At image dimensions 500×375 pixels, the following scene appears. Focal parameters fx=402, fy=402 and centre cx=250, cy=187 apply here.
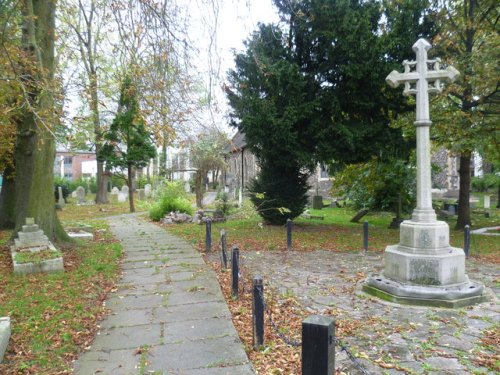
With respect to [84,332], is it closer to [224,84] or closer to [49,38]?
[224,84]

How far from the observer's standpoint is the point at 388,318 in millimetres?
5254

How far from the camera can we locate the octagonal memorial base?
5867 mm

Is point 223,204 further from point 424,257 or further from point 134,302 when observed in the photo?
point 424,257

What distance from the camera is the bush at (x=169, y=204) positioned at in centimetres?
1731

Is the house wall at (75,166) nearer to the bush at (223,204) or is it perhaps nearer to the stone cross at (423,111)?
the bush at (223,204)

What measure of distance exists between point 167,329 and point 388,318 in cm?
283

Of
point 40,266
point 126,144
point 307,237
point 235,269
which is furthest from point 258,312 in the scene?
point 126,144

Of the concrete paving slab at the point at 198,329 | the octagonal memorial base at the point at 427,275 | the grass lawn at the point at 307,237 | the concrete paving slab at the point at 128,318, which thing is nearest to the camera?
the concrete paving slab at the point at 198,329

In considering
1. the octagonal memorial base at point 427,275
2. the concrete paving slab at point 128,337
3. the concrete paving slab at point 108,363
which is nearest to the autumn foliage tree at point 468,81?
the octagonal memorial base at point 427,275

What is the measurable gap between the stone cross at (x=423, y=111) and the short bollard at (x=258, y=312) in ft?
11.5

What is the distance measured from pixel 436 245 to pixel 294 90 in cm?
747

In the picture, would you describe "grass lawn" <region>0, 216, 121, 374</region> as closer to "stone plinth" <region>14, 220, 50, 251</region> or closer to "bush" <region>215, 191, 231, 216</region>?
"stone plinth" <region>14, 220, 50, 251</region>

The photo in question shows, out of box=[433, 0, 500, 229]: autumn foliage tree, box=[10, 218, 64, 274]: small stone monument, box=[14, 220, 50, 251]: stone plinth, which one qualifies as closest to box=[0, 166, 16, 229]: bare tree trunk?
box=[10, 218, 64, 274]: small stone monument

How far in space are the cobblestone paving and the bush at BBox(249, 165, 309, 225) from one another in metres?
5.75
